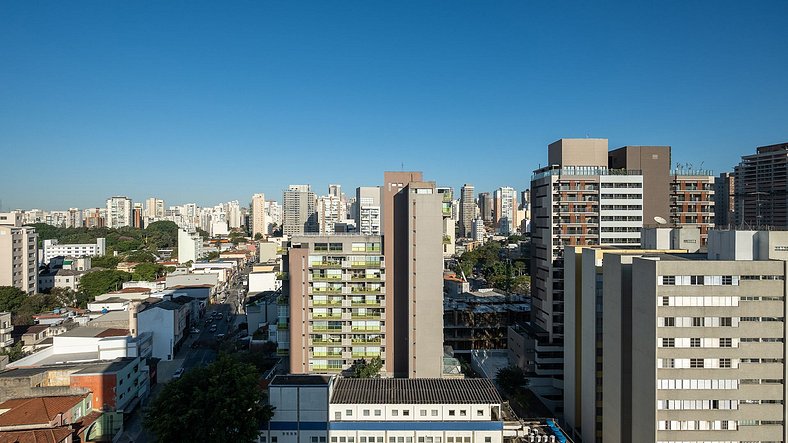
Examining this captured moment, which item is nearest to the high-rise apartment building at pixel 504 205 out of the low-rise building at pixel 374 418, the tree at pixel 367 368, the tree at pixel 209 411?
the tree at pixel 367 368

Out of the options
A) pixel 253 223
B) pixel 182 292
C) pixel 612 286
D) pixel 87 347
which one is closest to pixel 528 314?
pixel 612 286

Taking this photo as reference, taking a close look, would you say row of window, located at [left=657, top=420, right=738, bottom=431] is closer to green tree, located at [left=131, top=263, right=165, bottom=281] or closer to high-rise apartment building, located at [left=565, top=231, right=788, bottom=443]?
high-rise apartment building, located at [left=565, top=231, right=788, bottom=443]

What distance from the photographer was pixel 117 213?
125188 mm

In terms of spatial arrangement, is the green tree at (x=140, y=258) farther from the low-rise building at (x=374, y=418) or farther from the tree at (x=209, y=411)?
the low-rise building at (x=374, y=418)

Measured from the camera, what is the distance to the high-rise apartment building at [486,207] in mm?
152875

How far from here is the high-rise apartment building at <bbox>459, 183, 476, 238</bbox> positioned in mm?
130875

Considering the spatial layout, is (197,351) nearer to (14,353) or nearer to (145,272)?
(14,353)

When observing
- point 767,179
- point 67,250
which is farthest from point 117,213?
point 767,179

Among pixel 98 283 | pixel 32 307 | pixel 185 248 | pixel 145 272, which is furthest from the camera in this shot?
Answer: pixel 185 248

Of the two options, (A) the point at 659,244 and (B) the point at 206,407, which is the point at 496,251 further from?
(B) the point at 206,407

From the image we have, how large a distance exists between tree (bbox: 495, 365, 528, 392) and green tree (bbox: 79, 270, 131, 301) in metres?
46.8

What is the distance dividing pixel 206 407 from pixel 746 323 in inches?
753

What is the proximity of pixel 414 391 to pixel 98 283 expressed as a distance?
48158 mm

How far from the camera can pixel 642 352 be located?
1672 centimetres
